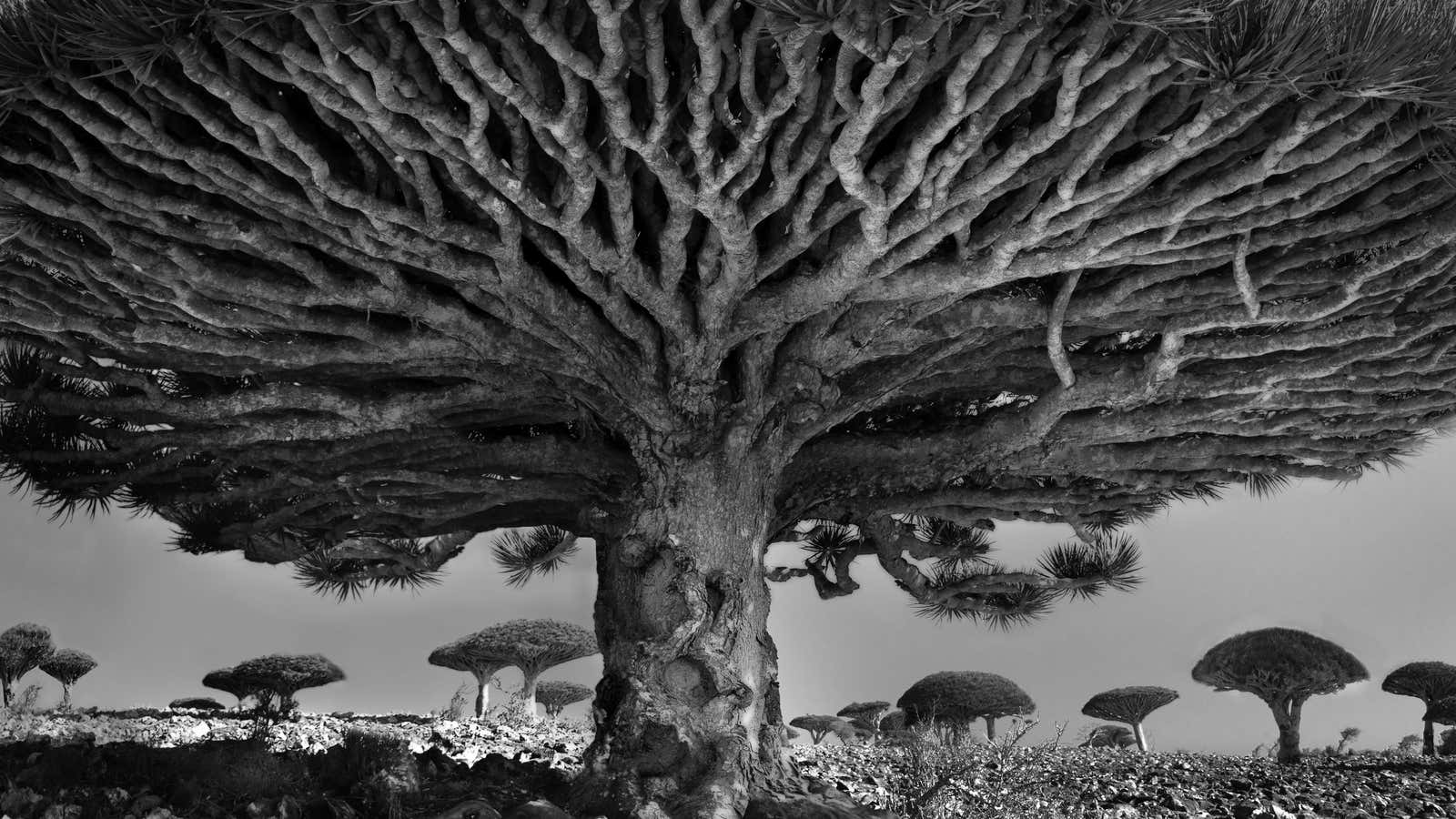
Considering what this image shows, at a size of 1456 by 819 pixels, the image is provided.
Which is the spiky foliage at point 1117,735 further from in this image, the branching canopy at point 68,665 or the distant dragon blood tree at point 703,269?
the branching canopy at point 68,665

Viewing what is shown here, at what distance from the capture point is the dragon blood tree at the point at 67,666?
19.0m

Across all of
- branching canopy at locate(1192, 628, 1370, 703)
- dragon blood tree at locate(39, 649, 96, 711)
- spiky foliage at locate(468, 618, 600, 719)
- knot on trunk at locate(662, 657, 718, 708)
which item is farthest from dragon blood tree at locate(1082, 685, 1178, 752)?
dragon blood tree at locate(39, 649, 96, 711)

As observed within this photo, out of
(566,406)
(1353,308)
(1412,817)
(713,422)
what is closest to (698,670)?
(713,422)

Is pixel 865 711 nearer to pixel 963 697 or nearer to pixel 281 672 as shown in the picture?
pixel 963 697

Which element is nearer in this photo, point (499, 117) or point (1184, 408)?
point (499, 117)

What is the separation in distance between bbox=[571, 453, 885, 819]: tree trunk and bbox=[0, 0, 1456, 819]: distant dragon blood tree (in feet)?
0.09

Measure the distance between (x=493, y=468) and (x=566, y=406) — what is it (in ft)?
2.98

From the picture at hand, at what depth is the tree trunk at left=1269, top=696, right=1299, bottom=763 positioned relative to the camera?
1449 cm

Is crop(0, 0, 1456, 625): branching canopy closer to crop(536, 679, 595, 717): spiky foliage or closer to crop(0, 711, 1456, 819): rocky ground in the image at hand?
crop(0, 711, 1456, 819): rocky ground

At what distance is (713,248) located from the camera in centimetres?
611

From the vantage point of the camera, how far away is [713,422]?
7.09 meters

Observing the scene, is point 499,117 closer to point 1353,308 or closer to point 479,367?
point 479,367

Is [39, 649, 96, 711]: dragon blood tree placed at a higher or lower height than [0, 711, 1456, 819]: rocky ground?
higher

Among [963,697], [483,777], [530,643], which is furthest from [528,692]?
[483,777]
